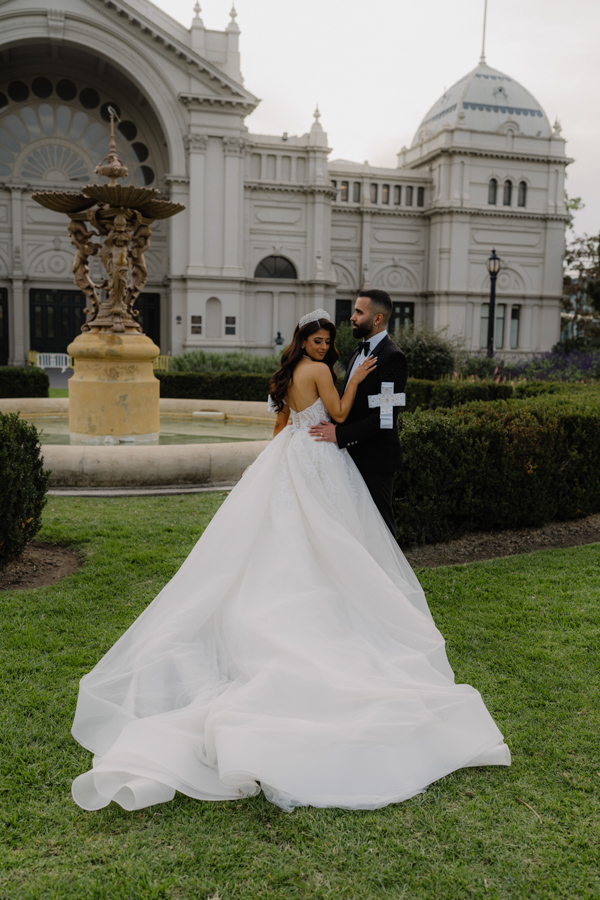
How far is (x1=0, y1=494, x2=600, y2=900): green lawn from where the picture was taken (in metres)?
2.79

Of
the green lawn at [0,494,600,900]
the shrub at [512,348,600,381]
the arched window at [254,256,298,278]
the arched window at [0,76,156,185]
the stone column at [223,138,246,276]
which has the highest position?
the arched window at [0,76,156,185]

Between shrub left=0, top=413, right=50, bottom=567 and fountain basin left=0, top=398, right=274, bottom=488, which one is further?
fountain basin left=0, top=398, right=274, bottom=488

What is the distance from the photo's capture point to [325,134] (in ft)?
137

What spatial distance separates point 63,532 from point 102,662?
349 centimetres

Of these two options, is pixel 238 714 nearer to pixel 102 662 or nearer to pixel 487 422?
pixel 102 662

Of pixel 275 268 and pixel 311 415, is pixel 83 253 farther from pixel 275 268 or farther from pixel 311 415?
pixel 275 268

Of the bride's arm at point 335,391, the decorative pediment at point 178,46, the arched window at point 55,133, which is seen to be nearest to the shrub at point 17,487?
the bride's arm at point 335,391

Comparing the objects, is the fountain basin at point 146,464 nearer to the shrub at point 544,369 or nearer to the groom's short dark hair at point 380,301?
the groom's short dark hair at point 380,301

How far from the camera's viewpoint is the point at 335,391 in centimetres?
475

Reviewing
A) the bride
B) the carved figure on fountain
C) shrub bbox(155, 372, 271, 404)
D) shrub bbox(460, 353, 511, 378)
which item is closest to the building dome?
shrub bbox(460, 353, 511, 378)

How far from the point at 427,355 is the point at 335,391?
61.2ft

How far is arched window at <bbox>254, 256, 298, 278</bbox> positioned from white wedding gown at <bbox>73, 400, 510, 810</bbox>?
39.8 m

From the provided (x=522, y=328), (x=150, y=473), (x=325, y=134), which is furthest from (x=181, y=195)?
(x=150, y=473)

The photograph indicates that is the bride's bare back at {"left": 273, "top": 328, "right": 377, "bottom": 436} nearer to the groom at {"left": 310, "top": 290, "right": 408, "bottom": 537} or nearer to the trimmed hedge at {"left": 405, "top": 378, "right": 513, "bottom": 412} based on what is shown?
the groom at {"left": 310, "top": 290, "right": 408, "bottom": 537}
